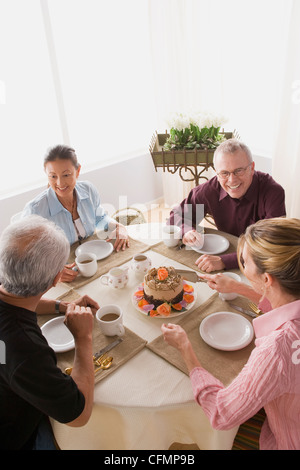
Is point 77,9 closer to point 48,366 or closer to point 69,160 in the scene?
point 69,160

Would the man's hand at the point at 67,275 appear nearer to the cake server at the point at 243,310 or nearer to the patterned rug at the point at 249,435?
the cake server at the point at 243,310

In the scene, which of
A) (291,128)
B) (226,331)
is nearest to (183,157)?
(226,331)

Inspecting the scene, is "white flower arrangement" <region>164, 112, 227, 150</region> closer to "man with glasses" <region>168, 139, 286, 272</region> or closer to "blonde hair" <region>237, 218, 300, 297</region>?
"man with glasses" <region>168, 139, 286, 272</region>

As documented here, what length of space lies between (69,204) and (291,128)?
2.16 meters

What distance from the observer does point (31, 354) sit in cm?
110

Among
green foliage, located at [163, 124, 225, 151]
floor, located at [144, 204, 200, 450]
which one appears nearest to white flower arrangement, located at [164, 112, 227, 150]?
green foliage, located at [163, 124, 225, 151]

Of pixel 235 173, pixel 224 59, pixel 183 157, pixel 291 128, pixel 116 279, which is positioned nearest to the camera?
pixel 116 279

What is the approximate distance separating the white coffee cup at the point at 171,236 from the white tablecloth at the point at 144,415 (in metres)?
0.75

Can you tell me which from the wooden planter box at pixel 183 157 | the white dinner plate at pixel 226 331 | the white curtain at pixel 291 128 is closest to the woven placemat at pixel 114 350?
the white dinner plate at pixel 226 331

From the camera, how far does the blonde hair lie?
3.49 feet

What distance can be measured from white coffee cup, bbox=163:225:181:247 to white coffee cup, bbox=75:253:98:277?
0.42 m

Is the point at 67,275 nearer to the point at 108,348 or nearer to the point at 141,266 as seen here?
the point at 141,266

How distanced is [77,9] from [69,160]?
2139mm
